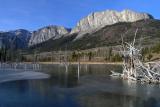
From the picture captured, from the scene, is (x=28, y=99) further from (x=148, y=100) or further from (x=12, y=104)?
(x=148, y=100)

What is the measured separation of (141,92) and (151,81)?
1584 cm

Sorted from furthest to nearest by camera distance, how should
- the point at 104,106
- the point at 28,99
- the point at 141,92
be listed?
the point at 141,92 < the point at 28,99 < the point at 104,106

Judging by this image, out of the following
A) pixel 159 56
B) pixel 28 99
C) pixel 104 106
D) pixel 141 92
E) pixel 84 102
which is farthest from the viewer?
pixel 159 56

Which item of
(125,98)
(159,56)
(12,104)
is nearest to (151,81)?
(125,98)

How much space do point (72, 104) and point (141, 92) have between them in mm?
16256

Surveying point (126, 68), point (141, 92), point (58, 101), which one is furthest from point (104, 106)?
point (126, 68)

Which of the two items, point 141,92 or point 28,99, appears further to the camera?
point 141,92

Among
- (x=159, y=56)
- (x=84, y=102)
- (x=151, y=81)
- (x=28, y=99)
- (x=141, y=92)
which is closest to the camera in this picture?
(x=84, y=102)

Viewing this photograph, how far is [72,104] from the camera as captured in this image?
42875 millimetres

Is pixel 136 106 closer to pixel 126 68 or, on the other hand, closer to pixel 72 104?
pixel 72 104

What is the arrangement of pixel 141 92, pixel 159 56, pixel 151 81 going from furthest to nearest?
pixel 159 56 → pixel 151 81 → pixel 141 92

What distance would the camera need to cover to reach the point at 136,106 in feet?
136

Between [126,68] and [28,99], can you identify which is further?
[126,68]

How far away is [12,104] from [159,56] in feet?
435
